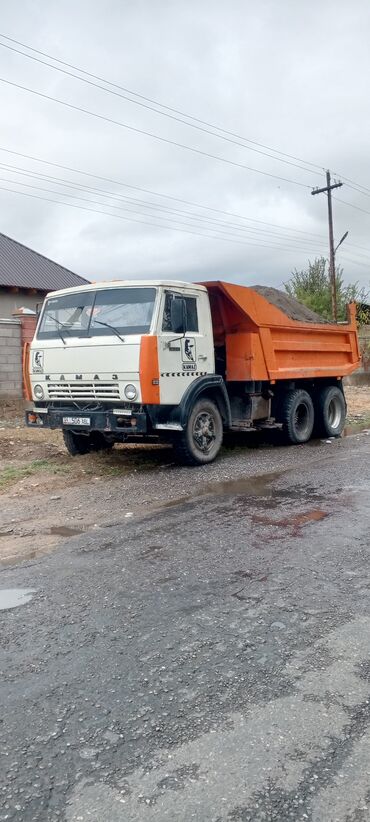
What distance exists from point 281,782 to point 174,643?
123cm

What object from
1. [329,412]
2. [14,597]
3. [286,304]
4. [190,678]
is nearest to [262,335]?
[286,304]

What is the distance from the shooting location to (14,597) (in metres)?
4.41

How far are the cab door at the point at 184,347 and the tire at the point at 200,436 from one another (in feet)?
1.46

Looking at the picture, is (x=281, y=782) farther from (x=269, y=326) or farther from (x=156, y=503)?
(x=269, y=326)

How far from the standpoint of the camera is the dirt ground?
611 cm

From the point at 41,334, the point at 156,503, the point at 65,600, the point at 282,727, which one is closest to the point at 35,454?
the point at 41,334

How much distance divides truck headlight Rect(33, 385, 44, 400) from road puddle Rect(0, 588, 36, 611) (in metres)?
4.75

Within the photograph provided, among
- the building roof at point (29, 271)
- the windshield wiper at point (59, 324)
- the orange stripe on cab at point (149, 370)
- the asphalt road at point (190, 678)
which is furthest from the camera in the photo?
the building roof at point (29, 271)

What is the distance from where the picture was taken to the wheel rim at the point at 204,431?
9172 mm

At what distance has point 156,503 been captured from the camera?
7.14 m

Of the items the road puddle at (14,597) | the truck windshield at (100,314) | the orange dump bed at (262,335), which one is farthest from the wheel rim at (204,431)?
the road puddle at (14,597)

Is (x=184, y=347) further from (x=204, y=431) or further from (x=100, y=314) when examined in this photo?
(x=204, y=431)

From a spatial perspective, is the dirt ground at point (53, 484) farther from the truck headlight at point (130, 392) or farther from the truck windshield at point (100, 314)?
the truck windshield at point (100, 314)

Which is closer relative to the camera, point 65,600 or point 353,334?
point 65,600
